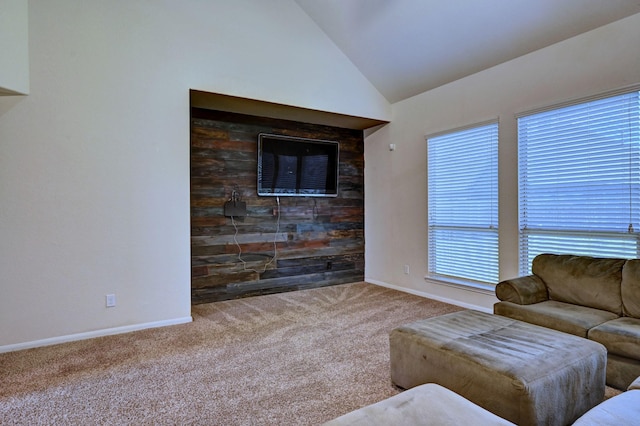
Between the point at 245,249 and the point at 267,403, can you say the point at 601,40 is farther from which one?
the point at 245,249

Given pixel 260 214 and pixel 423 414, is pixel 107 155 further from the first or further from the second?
pixel 423 414

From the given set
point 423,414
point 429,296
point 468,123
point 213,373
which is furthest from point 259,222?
point 423,414

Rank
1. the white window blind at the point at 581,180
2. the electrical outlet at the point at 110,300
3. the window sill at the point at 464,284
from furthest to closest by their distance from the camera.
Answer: the window sill at the point at 464,284 → the electrical outlet at the point at 110,300 → the white window blind at the point at 581,180

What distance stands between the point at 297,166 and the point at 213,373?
312 centimetres

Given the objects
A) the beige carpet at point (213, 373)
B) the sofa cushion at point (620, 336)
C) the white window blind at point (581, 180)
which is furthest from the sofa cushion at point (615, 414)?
the white window blind at point (581, 180)

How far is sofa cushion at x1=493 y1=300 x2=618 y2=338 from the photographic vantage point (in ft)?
7.93

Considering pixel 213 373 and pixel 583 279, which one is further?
pixel 583 279

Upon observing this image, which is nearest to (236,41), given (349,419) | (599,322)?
(349,419)

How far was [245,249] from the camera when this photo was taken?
476cm

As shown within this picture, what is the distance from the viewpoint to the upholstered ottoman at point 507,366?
5.28 ft

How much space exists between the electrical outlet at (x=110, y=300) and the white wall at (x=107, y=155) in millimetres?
41

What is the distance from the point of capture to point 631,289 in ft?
8.33

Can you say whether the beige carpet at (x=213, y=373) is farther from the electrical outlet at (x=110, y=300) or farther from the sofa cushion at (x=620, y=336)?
the sofa cushion at (x=620, y=336)

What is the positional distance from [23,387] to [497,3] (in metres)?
4.72
